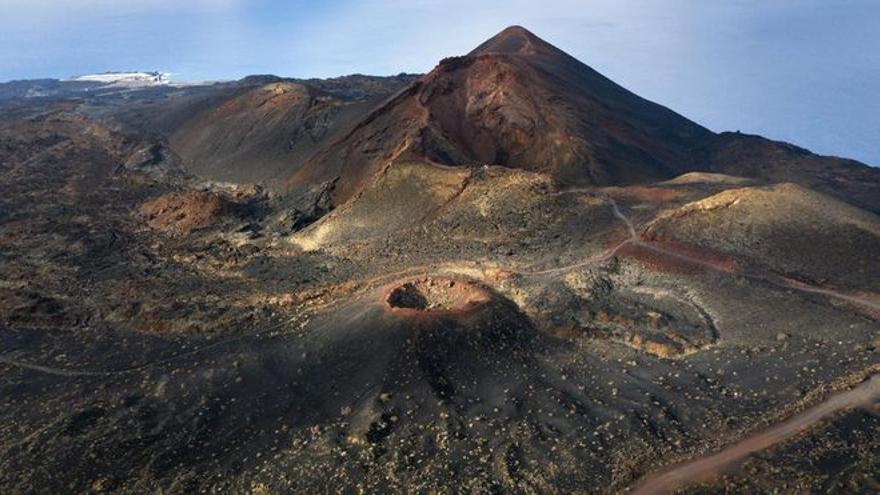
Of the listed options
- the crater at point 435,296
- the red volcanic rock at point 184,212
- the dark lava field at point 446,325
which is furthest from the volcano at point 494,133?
the crater at point 435,296

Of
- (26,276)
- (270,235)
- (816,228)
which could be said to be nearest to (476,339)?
(816,228)

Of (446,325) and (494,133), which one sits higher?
(494,133)

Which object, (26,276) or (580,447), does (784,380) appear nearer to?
(580,447)

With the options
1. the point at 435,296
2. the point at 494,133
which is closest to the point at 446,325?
the point at 435,296

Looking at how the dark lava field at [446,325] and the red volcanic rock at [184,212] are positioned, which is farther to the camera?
the red volcanic rock at [184,212]

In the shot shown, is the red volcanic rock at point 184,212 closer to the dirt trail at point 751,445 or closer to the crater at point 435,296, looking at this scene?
the crater at point 435,296

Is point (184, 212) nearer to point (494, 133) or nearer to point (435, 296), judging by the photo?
point (494, 133)
